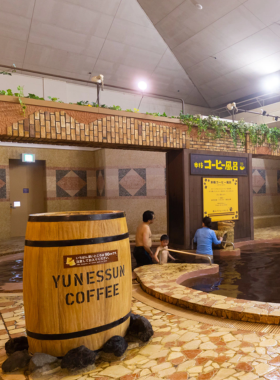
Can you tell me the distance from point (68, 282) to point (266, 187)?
13.8 meters

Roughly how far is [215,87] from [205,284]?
10.9 meters

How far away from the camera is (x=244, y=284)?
491cm

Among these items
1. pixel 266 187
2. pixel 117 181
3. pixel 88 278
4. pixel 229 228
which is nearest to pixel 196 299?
pixel 88 278

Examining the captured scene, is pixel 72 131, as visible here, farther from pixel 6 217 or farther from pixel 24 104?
pixel 6 217

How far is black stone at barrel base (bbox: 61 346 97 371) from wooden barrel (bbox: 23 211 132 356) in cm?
7

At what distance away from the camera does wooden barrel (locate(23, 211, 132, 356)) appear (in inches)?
88.1

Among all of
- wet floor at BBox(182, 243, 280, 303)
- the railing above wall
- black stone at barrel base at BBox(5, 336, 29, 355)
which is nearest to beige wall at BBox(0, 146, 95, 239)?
the railing above wall

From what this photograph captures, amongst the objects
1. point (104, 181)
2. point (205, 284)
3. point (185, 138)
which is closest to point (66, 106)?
point (185, 138)

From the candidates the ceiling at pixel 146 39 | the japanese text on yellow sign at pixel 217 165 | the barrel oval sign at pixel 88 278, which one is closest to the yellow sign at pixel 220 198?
the japanese text on yellow sign at pixel 217 165

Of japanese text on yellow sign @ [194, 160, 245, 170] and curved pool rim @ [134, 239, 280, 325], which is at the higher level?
japanese text on yellow sign @ [194, 160, 245, 170]

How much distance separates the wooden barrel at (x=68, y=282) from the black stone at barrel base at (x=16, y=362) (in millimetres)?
84

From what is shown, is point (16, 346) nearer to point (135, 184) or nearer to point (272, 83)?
point (135, 184)

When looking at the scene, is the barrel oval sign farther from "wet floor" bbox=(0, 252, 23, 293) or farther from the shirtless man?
the shirtless man

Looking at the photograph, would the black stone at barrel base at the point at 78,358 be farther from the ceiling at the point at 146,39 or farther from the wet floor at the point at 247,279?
the ceiling at the point at 146,39
